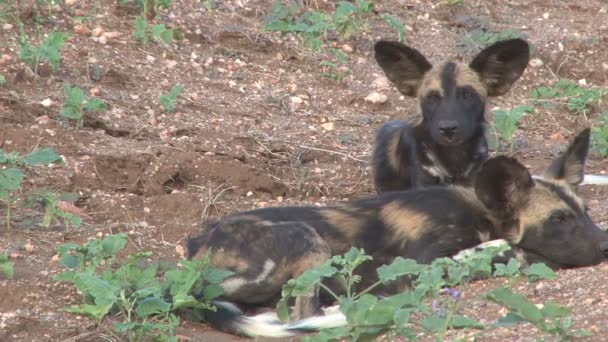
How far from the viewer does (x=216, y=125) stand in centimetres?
701

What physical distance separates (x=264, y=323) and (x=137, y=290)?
459 mm

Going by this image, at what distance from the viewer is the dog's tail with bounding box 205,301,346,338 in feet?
14.5

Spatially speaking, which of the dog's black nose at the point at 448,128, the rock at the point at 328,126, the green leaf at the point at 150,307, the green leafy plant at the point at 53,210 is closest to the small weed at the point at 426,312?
the green leaf at the point at 150,307

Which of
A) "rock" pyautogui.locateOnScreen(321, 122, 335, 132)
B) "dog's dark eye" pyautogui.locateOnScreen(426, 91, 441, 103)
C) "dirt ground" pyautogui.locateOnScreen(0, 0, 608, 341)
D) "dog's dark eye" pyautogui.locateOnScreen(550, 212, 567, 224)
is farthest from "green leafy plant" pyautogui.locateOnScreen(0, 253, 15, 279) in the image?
"rock" pyautogui.locateOnScreen(321, 122, 335, 132)

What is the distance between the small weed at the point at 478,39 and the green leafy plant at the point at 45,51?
9.31ft

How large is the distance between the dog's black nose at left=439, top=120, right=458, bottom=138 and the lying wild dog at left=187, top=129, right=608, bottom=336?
83 centimetres

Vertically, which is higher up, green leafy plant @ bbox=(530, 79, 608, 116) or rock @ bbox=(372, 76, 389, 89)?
green leafy plant @ bbox=(530, 79, 608, 116)

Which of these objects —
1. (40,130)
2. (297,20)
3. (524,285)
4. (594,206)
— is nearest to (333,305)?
(524,285)

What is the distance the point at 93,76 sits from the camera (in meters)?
7.22

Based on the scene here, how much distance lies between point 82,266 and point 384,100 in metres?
3.58

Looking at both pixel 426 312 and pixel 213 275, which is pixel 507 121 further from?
pixel 426 312

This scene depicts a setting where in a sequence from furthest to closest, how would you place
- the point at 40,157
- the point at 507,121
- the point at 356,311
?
the point at 507,121 → the point at 40,157 → the point at 356,311

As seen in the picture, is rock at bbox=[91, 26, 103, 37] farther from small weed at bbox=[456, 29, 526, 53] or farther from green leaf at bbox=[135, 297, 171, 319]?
green leaf at bbox=[135, 297, 171, 319]

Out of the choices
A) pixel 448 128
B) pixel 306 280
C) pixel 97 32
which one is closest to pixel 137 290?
pixel 306 280
